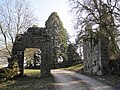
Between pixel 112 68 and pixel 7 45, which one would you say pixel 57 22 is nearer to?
pixel 7 45

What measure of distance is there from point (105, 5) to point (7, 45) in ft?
59.6

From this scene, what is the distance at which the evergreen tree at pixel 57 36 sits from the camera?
60.9m

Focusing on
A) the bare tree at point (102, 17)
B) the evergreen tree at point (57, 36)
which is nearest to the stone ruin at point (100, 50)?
the bare tree at point (102, 17)

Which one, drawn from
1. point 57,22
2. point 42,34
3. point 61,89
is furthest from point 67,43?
point 61,89

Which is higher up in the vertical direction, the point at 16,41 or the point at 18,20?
the point at 18,20

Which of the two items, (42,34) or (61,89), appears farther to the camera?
(42,34)

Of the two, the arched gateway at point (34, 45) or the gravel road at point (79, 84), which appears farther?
the arched gateway at point (34, 45)

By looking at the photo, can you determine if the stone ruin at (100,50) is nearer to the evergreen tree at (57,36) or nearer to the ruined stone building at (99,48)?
the ruined stone building at (99,48)

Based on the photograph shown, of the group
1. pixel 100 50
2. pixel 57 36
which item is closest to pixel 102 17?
pixel 100 50

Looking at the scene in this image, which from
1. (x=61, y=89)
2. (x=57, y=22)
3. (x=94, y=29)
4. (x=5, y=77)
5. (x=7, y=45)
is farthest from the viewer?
(x=57, y=22)

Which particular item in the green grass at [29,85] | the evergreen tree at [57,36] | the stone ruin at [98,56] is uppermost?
the evergreen tree at [57,36]

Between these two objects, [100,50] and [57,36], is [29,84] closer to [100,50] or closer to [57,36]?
[100,50]

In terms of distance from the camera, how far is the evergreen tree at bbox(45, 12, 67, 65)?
60.9 meters

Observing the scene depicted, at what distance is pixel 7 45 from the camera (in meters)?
39.9
